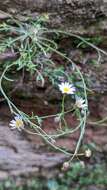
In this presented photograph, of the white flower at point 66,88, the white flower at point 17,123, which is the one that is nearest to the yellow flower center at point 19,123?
the white flower at point 17,123

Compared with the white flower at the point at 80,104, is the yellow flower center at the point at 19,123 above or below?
below

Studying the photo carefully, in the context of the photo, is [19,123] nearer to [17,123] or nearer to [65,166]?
[17,123]

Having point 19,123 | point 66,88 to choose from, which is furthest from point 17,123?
point 66,88

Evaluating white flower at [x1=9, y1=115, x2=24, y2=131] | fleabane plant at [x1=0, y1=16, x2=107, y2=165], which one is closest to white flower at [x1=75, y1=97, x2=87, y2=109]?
fleabane plant at [x1=0, y1=16, x2=107, y2=165]

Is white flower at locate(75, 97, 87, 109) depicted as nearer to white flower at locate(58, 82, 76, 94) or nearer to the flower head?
white flower at locate(58, 82, 76, 94)

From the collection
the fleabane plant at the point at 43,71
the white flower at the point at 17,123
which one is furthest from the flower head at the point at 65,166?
the white flower at the point at 17,123

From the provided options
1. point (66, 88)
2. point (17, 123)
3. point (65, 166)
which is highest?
point (66, 88)

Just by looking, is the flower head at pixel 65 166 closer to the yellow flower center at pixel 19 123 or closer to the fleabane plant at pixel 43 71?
the fleabane plant at pixel 43 71

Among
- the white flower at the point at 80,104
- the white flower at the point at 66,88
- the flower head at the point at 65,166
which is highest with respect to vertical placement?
the white flower at the point at 66,88
